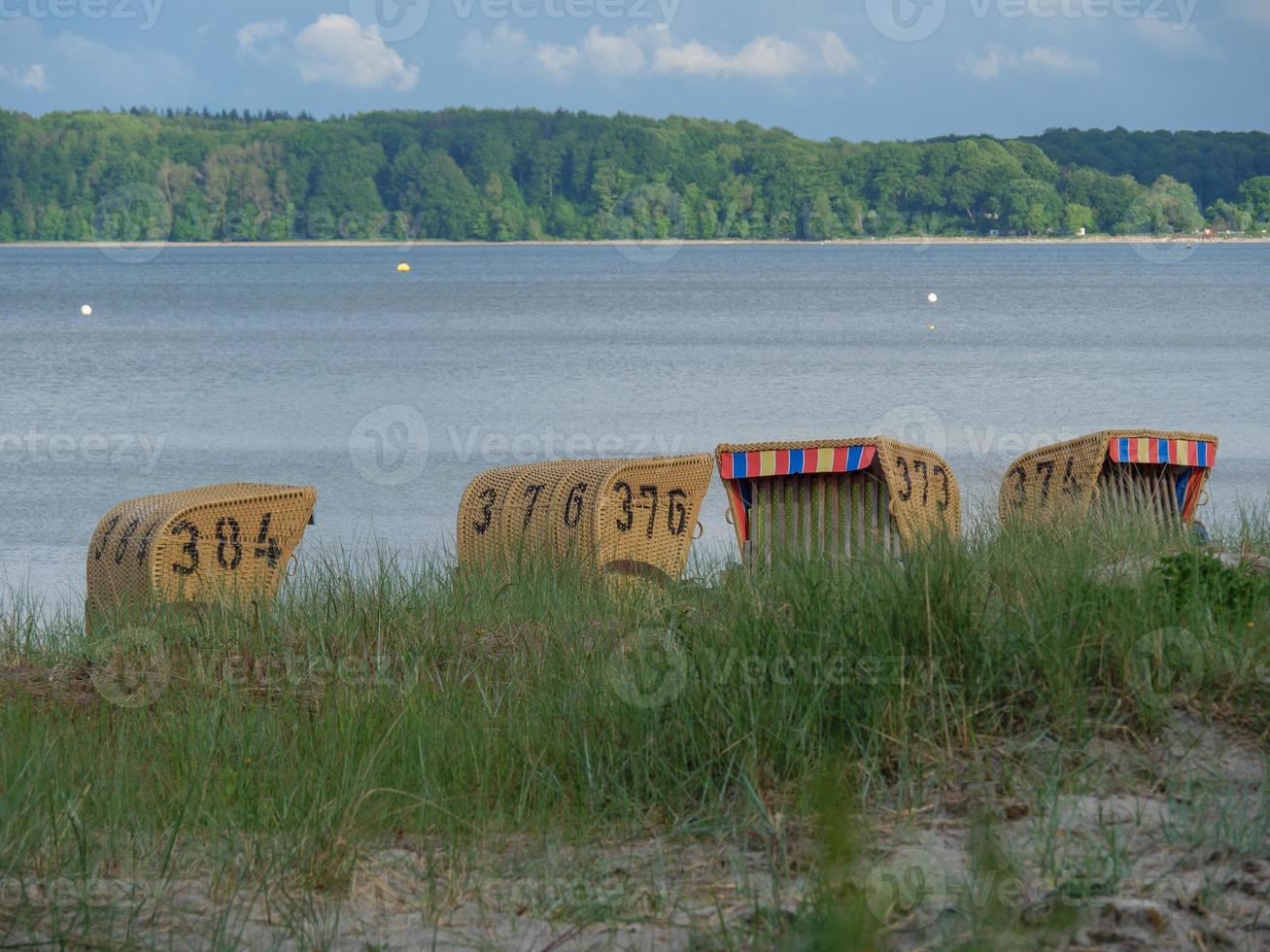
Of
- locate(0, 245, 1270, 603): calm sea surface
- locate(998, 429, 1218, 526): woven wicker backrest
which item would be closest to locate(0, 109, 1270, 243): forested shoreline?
locate(0, 245, 1270, 603): calm sea surface

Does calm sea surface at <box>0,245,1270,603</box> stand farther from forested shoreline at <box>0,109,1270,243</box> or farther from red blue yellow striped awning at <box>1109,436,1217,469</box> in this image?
forested shoreline at <box>0,109,1270,243</box>

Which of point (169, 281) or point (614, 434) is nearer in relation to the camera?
point (614, 434)

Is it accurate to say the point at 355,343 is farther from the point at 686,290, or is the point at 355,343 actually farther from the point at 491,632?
the point at 491,632

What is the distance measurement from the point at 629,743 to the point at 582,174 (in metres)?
117

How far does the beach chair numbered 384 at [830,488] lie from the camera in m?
8.95

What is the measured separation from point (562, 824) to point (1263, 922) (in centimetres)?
171

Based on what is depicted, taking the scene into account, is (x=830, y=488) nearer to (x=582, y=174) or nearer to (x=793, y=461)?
(x=793, y=461)

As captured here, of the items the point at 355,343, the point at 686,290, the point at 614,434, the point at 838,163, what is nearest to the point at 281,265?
the point at 838,163

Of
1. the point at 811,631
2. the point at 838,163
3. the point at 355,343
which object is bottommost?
the point at 811,631

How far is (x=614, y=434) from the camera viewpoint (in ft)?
89.7

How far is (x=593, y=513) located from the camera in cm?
837

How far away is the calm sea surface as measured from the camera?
2148 centimetres

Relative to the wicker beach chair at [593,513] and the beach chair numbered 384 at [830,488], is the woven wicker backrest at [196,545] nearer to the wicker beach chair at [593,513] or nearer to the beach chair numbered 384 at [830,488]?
the wicker beach chair at [593,513]

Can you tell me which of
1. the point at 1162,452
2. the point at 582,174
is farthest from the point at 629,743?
the point at 582,174
